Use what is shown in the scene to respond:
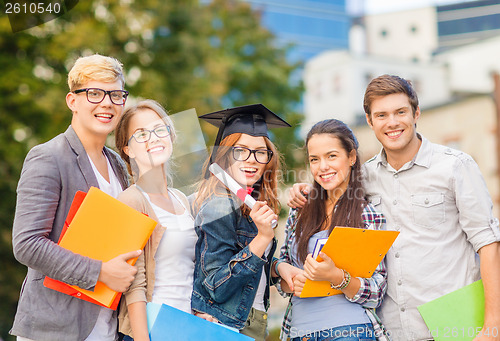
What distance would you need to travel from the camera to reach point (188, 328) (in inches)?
108

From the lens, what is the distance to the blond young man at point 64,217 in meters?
2.73

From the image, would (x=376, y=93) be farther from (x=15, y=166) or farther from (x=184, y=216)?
(x=15, y=166)

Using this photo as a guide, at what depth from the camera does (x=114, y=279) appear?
2.76 m

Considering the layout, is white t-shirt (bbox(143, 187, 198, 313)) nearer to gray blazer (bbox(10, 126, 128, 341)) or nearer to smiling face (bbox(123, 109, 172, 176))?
smiling face (bbox(123, 109, 172, 176))

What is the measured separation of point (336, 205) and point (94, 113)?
1.36 meters

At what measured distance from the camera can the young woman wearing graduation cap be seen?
2826 millimetres

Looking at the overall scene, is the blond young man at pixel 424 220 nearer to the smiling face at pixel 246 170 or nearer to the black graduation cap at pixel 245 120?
the black graduation cap at pixel 245 120

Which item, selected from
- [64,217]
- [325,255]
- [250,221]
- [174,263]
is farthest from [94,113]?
[325,255]

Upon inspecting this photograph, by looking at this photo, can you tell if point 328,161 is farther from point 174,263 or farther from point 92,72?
point 92,72

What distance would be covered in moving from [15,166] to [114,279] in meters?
9.55

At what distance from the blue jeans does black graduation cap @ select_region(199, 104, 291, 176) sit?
1.06 meters

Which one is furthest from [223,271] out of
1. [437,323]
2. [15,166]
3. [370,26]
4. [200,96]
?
[370,26]

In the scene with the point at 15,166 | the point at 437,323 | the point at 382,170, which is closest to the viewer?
the point at 437,323

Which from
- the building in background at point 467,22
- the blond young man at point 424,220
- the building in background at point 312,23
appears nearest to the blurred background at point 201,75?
the blond young man at point 424,220
